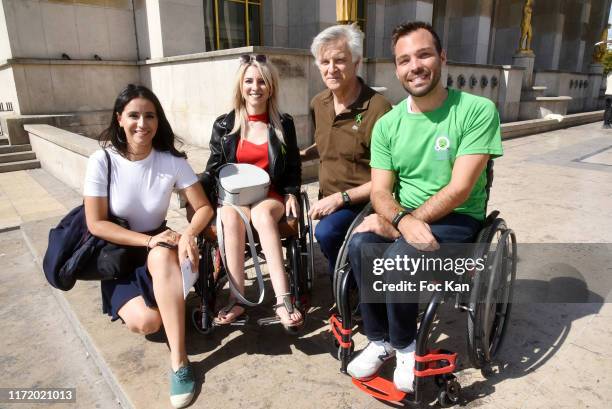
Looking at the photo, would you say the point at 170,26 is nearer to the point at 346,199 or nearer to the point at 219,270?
the point at 219,270

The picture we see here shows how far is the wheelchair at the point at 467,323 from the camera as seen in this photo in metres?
1.91

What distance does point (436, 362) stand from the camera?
1961mm

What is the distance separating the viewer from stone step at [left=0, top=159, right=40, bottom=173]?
24.3 feet

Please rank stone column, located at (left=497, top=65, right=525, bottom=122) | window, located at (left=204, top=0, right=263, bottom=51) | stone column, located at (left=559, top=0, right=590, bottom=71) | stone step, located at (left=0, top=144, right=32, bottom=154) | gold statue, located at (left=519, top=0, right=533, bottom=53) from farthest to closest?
stone column, located at (left=559, top=0, right=590, bottom=71)
gold statue, located at (left=519, top=0, right=533, bottom=53)
stone column, located at (left=497, top=65, right=525, bottom=122)
window, located at (left=204, top=0, right=263, bottom=51)
stone step, located at (left=0, top=144, right=32, bottom=154)

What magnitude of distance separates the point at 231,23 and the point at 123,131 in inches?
405

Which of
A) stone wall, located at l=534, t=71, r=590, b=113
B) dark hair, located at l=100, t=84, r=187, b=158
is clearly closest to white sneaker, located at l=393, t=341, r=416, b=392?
dark hair, located at l=100, t=84, r=187, b=158

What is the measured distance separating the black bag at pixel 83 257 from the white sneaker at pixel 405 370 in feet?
5.03

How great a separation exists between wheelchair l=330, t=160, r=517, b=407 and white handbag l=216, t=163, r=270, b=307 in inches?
20.8

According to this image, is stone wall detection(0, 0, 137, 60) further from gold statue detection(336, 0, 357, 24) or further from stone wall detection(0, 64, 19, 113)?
gold statue detection(336, 0, 357, 24)

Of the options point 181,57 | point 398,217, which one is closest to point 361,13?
point 181,57

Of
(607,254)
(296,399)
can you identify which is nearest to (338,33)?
(296,399)

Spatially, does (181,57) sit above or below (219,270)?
above

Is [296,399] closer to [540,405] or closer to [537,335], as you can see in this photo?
[540,405]

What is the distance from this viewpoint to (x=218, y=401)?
6.82 ft
